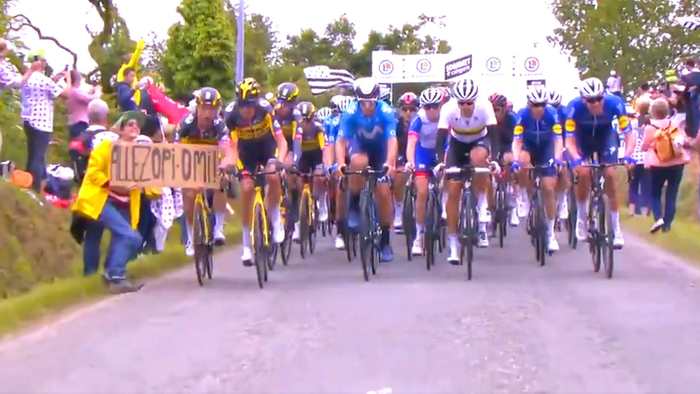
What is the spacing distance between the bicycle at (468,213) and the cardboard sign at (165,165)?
2.49 meters

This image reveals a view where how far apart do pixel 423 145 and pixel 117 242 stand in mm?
4878

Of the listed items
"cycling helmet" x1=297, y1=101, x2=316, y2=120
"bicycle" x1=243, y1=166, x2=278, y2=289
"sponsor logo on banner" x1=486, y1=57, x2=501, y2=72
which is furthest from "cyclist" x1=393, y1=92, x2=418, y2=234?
"sponsor logo on banner" x1=486, y1=57, x2=501, y2=72

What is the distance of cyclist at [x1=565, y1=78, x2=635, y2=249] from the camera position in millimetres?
13578

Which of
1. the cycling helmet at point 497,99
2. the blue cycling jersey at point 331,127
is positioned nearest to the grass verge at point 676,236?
the cycling helmet at point 497,99

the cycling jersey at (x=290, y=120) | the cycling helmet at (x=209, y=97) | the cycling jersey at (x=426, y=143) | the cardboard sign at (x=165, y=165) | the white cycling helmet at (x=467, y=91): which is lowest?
the cardboard sign at (x=165, y=165)

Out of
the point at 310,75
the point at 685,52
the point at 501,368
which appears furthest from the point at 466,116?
the point at 310,75

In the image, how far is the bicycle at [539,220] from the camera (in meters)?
14.3

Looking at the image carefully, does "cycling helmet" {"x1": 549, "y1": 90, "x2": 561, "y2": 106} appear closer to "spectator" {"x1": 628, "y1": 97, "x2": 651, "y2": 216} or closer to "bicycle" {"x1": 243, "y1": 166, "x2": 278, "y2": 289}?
"spectator" {"x1": 628, "y1": 97, "x2": 651, "y2": 216}

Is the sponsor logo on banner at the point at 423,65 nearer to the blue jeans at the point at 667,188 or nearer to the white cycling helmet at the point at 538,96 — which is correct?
the blue jeans at the point at 667,188

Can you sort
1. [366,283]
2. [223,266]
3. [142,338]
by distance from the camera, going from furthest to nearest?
[223,266]
[366,283]
[142,338]

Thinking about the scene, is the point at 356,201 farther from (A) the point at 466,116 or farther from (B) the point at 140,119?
(B) the point at 140,119

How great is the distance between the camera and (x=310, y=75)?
44.8m

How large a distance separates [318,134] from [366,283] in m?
5.04

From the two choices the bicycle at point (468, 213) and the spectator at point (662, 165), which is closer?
the bicycle at point (468, 213)
